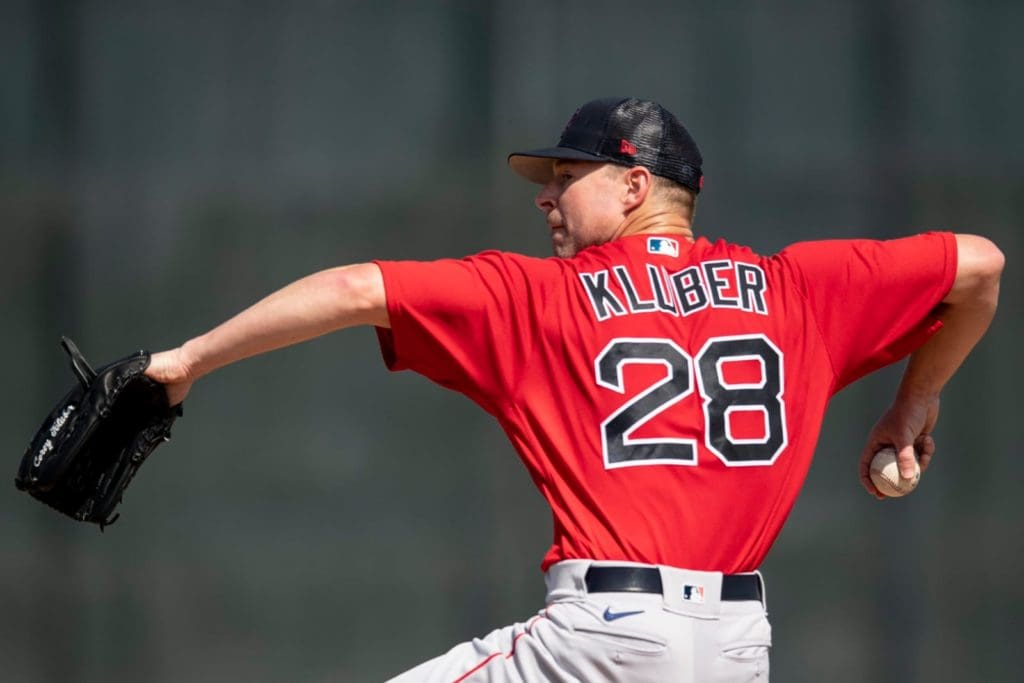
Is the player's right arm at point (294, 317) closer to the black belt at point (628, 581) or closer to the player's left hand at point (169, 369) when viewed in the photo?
the player's left hand at point (169, 369)

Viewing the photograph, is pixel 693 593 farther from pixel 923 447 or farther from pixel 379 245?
pixel 379 245

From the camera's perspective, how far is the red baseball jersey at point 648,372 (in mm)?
3000

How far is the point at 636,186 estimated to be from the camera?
343 centimetres

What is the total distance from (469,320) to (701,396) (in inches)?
20.0

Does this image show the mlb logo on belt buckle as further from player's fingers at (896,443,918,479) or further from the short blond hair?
the short blond hair

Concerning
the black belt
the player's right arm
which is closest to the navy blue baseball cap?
the player's right arm

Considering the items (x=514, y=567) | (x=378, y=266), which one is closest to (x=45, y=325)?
(x=514, y=567)

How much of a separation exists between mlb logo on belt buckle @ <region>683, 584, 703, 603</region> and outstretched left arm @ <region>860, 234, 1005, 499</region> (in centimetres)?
80

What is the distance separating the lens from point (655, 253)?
3254 mm

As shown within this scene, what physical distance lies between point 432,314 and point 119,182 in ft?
10.7

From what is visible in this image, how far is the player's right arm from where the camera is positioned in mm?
2898

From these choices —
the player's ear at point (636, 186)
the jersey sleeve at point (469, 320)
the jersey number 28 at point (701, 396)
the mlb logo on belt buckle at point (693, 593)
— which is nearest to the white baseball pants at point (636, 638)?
the mlb logo on belt buckle at point (693, 593)

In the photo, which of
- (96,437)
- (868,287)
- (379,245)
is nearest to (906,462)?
(868,287)

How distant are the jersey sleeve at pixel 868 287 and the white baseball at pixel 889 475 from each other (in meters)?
0.31
